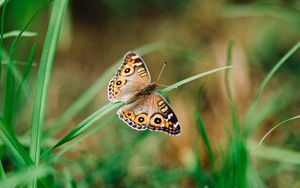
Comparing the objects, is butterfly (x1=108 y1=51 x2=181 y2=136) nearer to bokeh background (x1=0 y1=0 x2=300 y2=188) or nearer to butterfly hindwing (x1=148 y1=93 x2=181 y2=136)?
butterfly hindwing (x1=148 y1=93 x2=181 y2=136)

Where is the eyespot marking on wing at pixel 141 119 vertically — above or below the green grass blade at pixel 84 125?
below

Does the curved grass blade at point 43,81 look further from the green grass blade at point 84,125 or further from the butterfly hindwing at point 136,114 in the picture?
the butterfly hindwing at point 136,114

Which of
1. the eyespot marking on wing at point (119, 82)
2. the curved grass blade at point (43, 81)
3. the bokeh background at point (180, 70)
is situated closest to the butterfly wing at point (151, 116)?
the eyespot marking on wing at point (119, 82)

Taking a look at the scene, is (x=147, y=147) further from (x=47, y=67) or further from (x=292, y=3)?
(x=292, y=3)

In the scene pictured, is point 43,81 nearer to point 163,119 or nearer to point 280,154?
point 163,119

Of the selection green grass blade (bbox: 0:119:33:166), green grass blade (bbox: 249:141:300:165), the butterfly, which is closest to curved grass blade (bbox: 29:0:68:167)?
green grass blade (bbox: 0:119:33:166)

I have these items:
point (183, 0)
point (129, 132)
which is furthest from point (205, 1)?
point (129, 132)

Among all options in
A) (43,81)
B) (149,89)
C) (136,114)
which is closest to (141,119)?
(136,114)
